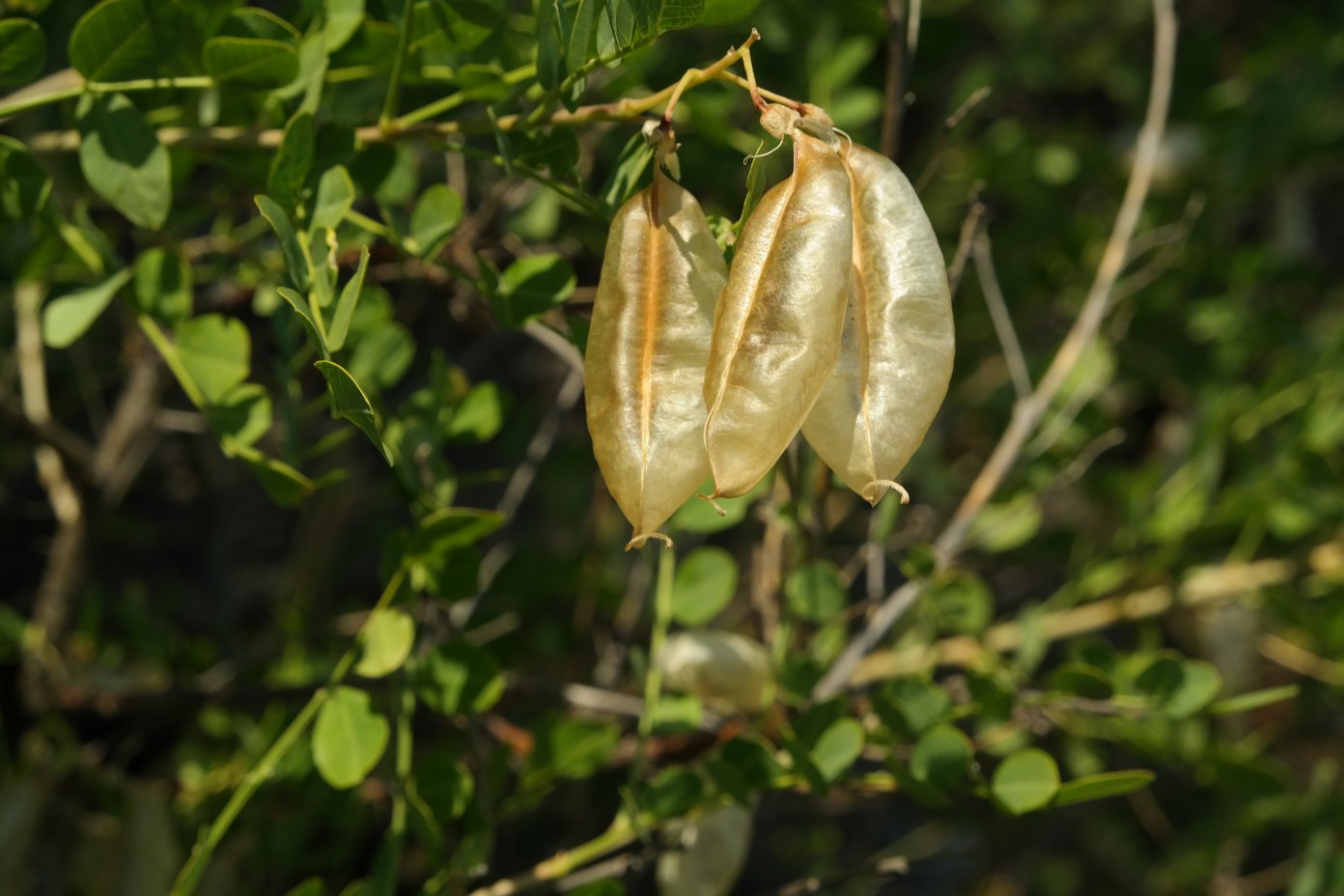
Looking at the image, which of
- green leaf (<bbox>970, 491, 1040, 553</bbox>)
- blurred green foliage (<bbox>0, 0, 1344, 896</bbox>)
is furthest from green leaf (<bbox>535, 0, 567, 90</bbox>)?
green leaf (<bbox>970, 491, 1040, 553</bbox>)

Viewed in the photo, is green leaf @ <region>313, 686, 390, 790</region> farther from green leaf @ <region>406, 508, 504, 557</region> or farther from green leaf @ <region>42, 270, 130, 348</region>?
green leaf @ <region>42, 270, 130, 348</region>

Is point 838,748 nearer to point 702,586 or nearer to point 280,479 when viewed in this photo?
point 702,586

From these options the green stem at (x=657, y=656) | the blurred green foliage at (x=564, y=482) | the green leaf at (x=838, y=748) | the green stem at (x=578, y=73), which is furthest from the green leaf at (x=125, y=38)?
the green leaf at (x=838, y=748)

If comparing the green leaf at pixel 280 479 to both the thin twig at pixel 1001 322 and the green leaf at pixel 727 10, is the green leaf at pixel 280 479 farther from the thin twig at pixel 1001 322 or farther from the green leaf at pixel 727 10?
the thin twig at pixel 1001 322

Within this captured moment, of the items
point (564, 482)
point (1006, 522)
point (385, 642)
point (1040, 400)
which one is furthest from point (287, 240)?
point (564, 482)

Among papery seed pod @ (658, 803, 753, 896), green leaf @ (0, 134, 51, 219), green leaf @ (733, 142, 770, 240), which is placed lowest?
papery seed pod @ (658, 803, 753, 896)

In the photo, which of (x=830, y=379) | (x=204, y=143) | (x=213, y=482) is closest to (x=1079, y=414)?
(x=830, y=379)

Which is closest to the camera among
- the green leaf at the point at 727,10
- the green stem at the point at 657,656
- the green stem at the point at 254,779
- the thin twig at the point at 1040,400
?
the green leaf at the point at 727,10
